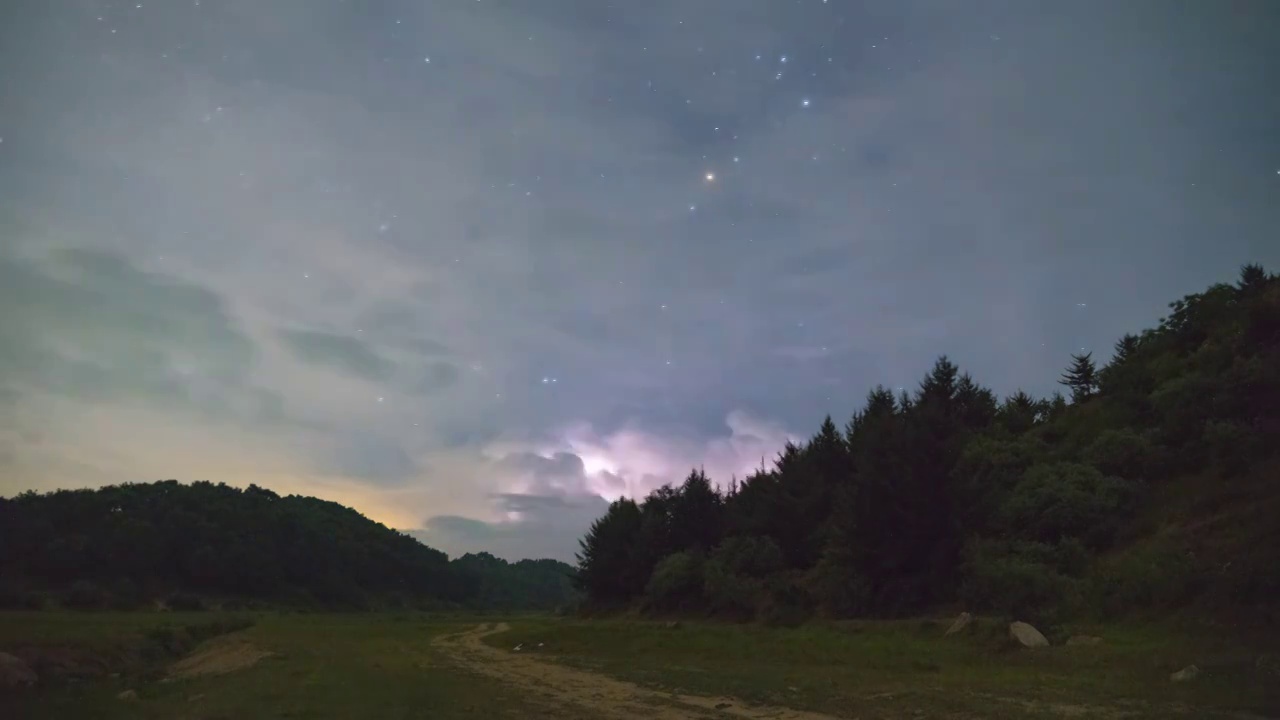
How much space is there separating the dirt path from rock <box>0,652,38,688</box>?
1614cm

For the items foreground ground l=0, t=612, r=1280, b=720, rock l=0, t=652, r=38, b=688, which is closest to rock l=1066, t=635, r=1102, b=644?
foreground ground l=0, t=612, r=1280, b=720

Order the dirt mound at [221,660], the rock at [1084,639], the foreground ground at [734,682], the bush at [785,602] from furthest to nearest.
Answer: the bush at [785,602]
the dirt mound at [221,660]
the rock at [1084,639]
the foreground ground at [734,682]

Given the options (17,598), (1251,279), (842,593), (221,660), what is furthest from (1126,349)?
(17,598)

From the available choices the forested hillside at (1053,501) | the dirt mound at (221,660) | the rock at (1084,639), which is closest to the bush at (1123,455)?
the forested hillside at (1053,501)

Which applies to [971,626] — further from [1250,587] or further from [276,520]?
[276,520]

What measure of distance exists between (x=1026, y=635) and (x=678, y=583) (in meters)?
35.0

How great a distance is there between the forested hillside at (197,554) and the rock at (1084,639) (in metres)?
86.7

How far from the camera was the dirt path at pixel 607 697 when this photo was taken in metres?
15.6

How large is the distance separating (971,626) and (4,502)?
12138 cm

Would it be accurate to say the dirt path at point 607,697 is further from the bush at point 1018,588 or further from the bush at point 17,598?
the bush at point 17,598

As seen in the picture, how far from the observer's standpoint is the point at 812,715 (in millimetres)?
15016

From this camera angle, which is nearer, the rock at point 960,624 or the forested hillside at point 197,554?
the rock at point 960,624

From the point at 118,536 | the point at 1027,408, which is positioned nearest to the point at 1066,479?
the point at 1027,408

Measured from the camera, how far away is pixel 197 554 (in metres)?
107
